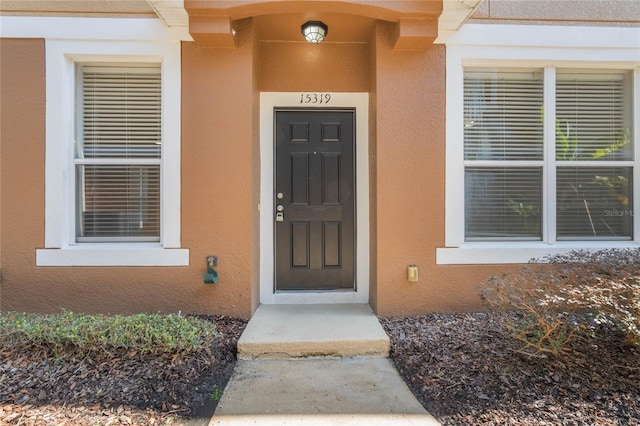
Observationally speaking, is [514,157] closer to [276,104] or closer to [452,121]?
[452,121]

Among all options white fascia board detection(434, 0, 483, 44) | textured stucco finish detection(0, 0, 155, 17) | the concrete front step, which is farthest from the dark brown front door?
textured stucco finish detection(0, 0, 155, 17)

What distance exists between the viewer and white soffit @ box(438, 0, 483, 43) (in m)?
3.30

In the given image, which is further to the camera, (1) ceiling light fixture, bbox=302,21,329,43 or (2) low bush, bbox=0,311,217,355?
(1) ceiling light fixture, bbox=302,21,329,43

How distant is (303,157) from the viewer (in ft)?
13.5

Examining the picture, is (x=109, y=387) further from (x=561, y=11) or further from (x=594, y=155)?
(x=561, y=11)

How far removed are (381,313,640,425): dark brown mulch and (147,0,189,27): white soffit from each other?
3464 mm

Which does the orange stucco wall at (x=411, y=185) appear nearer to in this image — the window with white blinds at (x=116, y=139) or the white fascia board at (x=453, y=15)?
the white fascia board at (x=453, y=15)

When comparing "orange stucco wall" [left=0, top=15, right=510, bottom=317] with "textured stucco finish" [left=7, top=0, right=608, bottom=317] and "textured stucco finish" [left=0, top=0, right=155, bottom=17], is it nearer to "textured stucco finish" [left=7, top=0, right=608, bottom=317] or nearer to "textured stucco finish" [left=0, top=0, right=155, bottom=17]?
"textured stucco finish" [left=7, top=0, right=608, bottom=317]

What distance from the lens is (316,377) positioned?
8.93 feet

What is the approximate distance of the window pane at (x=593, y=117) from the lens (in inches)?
155

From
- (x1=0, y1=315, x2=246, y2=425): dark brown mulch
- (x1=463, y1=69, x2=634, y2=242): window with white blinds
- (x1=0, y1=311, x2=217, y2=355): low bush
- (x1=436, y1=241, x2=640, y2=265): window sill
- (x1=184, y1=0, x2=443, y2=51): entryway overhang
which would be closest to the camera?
(x1=0, y1=315, x2=246, y2=425): dark brown mulch

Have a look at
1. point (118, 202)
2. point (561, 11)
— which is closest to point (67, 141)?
point (118, 202)

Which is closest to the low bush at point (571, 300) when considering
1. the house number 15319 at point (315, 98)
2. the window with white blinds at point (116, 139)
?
the house number 15319 at point (315, 98)

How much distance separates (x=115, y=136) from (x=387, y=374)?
3458 mm
